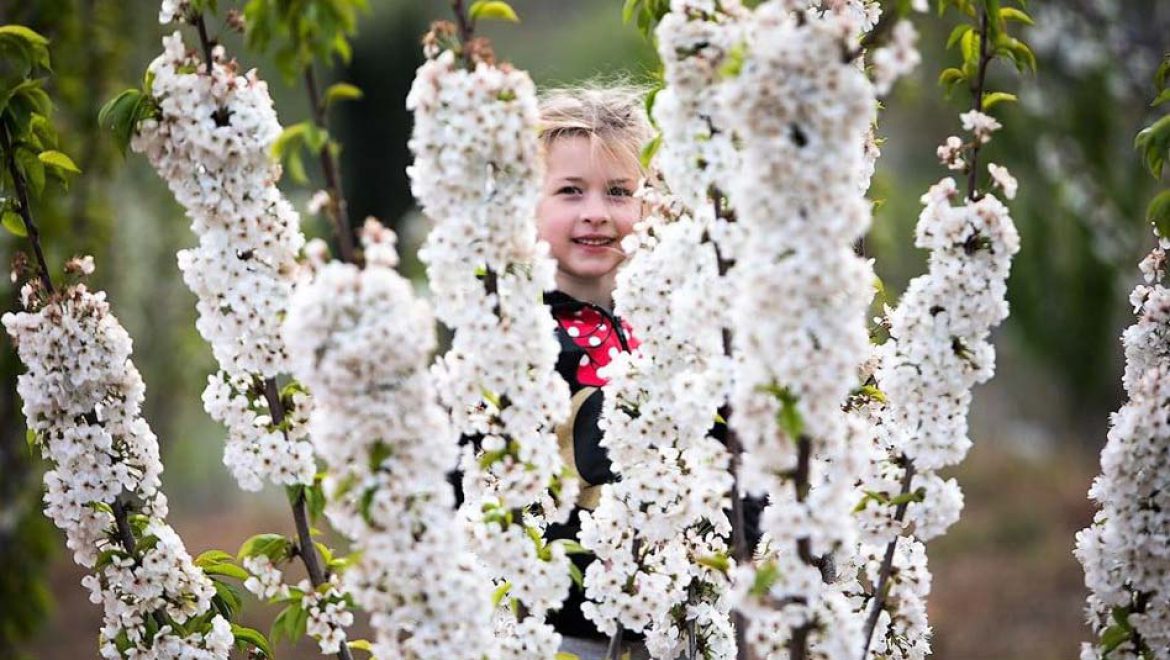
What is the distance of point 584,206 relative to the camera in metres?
3.87

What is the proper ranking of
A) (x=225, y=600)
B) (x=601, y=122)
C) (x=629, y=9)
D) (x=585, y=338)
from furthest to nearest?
(x=601, y=122) < (x=585, y=338) < (x=225, y=600) < (x=629, y=9)

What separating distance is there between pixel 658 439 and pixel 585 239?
1249mm

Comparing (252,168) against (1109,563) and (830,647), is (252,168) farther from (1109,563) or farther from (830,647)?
(1109,563)

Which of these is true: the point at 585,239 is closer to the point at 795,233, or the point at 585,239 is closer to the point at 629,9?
the point at 629,9

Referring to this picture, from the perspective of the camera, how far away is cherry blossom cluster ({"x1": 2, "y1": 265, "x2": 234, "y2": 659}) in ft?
9.68

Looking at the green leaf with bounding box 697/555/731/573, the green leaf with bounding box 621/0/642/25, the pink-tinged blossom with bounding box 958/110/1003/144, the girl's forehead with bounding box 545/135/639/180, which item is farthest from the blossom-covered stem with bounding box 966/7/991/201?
the girl's forehead with bounding box 545/135/639/180

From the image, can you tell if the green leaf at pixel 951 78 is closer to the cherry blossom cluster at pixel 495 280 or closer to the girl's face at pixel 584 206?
the cherry blossom cluster at pixel 495 280

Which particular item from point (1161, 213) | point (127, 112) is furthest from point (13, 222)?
point (1161, 213)

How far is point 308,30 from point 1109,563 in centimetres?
198

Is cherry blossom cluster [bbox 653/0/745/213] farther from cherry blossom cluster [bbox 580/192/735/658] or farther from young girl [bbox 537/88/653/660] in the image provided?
young girl [bbox 537/88/653/660]

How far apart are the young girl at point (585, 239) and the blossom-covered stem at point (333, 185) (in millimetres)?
1303

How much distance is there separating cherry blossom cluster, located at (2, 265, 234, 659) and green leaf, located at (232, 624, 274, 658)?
66mm

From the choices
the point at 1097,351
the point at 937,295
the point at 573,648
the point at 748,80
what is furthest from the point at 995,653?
the point at 748,80

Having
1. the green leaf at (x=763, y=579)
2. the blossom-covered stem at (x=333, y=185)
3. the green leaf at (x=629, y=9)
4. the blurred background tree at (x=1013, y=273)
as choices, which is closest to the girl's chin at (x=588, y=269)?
the green leaf at (x=629, y=9)
